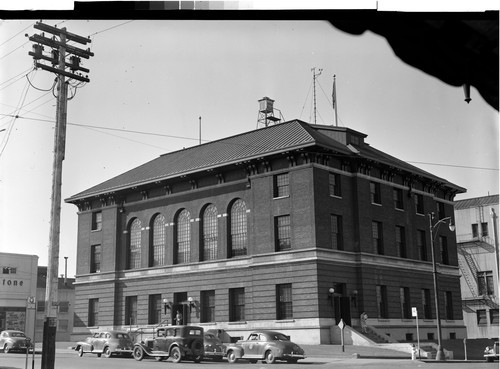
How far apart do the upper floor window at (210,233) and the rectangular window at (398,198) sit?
300 inches

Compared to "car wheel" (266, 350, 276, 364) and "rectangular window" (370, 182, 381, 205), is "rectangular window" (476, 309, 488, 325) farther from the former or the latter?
"car wheel" (266, 350, 276, 364)

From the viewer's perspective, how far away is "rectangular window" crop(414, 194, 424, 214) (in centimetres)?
2286

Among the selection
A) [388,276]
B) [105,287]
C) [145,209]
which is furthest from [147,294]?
[388,276]

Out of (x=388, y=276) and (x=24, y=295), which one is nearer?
(x=24, y=295)

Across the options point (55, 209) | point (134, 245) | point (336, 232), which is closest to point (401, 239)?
point (336, 232)

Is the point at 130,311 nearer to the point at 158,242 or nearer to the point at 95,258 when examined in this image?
the point at 95,258

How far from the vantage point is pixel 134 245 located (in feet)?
83.9

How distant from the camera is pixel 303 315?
82.2ft

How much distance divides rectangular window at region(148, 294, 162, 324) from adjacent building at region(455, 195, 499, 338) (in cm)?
1262

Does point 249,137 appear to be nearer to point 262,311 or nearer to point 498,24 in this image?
point 262,311

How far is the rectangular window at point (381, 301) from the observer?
25312mm

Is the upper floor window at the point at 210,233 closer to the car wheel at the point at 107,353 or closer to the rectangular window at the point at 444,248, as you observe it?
the car wheel at the point at 107,353

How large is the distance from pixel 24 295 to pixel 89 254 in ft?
20.1

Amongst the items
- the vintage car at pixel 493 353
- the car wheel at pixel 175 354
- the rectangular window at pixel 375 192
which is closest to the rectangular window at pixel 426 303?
the rectangular window at pixel 375 192
